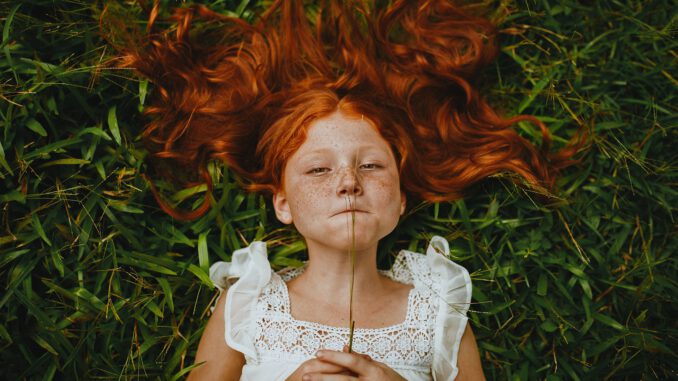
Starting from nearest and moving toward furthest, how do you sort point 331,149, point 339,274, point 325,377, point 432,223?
point 325,377 < point 331,149 < point 339,274 < point 432,223

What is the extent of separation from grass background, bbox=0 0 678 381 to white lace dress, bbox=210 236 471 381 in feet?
0.54

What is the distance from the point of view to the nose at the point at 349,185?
1894 mm

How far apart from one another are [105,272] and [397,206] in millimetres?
1143

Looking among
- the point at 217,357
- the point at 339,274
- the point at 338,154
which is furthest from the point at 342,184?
the point at 217,357

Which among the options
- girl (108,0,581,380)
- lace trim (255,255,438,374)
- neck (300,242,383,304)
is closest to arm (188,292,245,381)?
girl (108,0,581,380)

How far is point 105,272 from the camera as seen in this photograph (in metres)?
2.23

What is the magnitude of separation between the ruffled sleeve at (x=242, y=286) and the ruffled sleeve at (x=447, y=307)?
63 centimetres

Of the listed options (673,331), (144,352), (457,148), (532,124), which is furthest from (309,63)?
(673,331)

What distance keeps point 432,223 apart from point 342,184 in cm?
71

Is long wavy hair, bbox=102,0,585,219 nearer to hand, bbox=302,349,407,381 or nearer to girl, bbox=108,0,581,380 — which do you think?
girl, bbox=108,0,581,380

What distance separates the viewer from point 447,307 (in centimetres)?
211

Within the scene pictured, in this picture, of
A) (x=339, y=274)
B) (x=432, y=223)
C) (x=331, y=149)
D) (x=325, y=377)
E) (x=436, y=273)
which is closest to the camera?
(x=325, y=377)

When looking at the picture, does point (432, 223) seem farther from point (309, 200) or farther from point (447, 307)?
point (309, 200)

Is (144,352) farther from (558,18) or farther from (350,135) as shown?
(558,18)
